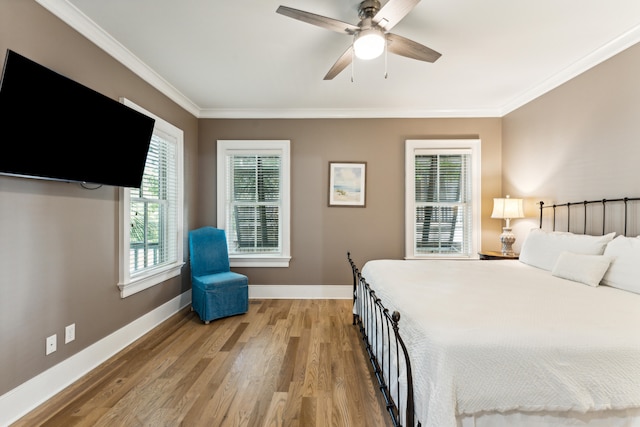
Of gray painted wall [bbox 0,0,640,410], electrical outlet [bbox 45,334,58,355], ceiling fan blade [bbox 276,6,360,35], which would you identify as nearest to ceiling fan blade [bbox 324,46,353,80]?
ceiling fan blade [bbox 276,6,360,35]

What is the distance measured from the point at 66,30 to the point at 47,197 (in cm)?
122

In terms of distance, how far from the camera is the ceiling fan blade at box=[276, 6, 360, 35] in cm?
165

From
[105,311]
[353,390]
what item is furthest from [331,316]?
[105,311]

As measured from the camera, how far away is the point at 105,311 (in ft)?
7.90

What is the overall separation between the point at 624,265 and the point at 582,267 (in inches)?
8.3

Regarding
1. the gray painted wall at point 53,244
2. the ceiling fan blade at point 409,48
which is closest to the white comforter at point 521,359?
the ceiling fan blade at point 409,48

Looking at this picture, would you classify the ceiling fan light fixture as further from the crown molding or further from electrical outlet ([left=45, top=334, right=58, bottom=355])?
electrical outlet ([left=45, top=334, right=58, bottom=355])

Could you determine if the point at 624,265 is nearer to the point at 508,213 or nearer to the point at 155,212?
the point at 508,213

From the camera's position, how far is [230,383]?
2.08 meters

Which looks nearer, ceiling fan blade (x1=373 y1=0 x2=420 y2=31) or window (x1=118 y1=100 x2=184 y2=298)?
ceiling fan blade (x1=373 y1=0 x2=420 y2=31)

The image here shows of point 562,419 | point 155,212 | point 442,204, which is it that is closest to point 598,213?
point 442,204

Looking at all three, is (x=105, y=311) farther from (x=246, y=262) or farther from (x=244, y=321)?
(x=246, y=262)

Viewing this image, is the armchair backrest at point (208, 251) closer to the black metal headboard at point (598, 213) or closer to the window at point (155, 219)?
the window at point (155, 219)

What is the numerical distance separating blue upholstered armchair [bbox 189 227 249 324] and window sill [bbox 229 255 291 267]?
0.32m
